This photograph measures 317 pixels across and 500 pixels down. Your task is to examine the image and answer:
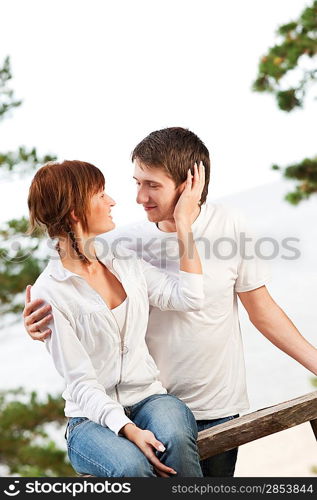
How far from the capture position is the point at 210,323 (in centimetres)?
141

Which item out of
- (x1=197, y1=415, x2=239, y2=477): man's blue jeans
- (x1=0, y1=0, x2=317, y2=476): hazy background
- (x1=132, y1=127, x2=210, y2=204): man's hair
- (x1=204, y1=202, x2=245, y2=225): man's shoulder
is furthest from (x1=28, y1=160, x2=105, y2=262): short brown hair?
(x1=0, y1=0, x2=317, y2=476): hazy background

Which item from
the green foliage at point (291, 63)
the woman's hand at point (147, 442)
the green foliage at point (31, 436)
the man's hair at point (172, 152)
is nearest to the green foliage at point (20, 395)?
the green foliage at point (31, 436)

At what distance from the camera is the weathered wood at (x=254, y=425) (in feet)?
4.24

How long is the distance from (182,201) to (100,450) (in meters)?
0.47

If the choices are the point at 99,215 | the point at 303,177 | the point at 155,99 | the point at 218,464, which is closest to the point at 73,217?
the point at 99,215

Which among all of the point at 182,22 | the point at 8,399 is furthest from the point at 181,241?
the point at 182,22

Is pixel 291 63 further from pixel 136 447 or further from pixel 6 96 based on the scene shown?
pixel 136 447

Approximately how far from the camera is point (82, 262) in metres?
1.34

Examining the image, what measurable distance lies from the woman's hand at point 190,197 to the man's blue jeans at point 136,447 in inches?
12.9

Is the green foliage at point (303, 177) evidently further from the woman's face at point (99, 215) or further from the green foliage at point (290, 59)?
the woman's face at point (99, 215)

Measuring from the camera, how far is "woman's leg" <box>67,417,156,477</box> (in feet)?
3.76

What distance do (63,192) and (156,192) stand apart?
0.19 metres

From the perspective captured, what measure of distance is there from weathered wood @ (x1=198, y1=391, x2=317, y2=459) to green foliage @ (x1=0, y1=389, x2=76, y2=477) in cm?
315
